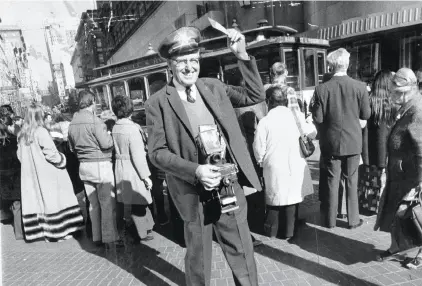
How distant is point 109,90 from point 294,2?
403 inches

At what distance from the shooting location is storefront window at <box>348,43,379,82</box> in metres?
11.4

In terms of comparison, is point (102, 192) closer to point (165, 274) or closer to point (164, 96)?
point (165, 274)

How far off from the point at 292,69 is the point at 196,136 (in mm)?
8654

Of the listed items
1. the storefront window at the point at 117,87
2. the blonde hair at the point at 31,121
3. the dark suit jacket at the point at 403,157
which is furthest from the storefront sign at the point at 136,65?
the dark suit jacket at the point at 403,157

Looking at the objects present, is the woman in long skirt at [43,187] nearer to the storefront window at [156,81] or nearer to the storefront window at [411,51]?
the storefront window at [156,81]

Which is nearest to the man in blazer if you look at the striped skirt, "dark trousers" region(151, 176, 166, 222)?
"dark trousers" region(151, 176, 166, 222)

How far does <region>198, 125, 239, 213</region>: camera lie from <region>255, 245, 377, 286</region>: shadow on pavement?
1408mm

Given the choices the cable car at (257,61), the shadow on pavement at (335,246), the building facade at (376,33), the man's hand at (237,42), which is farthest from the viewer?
the building facade at (376,33)

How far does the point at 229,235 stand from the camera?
1.95 m

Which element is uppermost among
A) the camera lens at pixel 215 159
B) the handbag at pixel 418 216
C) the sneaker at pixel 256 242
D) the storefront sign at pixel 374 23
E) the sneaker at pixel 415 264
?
the storefront sign at pixel 374 23

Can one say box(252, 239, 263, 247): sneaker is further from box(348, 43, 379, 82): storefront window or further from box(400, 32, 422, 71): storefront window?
box(400, 32, 422, 71): storefront window

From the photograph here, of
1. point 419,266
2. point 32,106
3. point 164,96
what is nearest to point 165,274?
point 164,96

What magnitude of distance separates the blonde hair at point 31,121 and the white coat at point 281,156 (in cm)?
280

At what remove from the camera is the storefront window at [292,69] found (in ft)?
30.9
